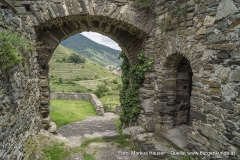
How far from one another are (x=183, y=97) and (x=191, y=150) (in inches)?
67.8

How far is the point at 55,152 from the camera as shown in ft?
14.1

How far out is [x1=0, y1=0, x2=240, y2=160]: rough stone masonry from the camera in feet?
9.32

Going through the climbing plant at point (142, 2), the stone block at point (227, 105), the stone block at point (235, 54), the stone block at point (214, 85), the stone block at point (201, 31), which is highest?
the climbing plant at point (142, 2)

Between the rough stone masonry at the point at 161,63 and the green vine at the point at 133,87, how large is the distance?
21 centimetres

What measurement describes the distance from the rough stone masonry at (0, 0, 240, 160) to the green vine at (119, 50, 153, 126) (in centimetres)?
21

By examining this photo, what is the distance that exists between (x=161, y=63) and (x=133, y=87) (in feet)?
4.52

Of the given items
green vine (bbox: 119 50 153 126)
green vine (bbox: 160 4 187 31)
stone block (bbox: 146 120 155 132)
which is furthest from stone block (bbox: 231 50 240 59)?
stone block (bbox: 146 120 155 132)

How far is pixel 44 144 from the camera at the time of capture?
14.3 ft

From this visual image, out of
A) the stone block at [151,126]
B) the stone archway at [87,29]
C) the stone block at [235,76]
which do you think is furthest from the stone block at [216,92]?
the stone archway at [87,29]

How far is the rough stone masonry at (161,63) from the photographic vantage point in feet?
9.32

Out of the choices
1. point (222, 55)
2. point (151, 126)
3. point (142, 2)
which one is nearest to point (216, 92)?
point (222, 55)

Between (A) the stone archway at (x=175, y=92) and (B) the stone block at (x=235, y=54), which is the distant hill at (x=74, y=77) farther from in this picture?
(B) the stone block at (x=235, y=54)

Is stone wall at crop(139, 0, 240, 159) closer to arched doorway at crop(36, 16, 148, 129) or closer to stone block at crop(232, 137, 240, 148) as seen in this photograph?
stone block at crop(232, 137, 240, 148)

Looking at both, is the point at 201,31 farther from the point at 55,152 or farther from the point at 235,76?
the point at 55,152
